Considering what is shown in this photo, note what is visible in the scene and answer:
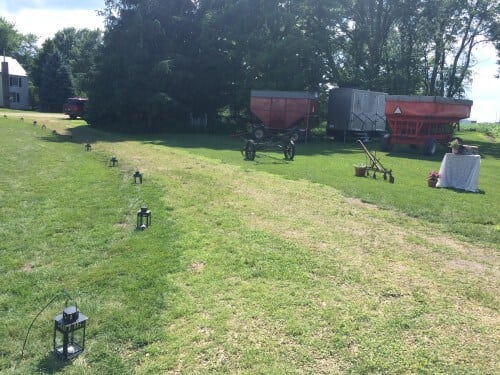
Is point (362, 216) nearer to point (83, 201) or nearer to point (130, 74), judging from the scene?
point (83, 201)

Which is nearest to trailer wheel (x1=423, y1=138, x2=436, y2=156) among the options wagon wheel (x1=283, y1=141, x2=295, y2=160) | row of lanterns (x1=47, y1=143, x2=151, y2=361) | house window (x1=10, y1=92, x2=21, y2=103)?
wagon wheel (x1=283, y1=141, x2=295, y2=160)

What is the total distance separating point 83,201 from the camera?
888 centimetres

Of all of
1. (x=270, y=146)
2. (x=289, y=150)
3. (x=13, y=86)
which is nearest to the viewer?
(x=289, y=150)

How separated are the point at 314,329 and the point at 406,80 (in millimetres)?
34561

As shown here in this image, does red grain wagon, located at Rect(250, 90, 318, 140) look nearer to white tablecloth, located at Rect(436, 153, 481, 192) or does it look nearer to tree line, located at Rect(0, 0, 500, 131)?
tree line, located at Rect(0, 0, 500, 131)

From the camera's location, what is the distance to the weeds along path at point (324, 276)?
13.1 feet

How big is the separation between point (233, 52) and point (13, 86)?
4664cm

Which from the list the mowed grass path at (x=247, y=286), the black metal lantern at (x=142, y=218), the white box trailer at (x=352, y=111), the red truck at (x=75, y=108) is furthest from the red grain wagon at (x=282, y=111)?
the red truck at (x=75, y=108)

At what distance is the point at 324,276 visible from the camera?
17.2 feet

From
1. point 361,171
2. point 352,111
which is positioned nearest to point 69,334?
point 361,171

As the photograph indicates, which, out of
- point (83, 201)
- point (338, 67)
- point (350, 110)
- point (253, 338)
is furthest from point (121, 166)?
point (338, 67)

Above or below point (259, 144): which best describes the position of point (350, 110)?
above

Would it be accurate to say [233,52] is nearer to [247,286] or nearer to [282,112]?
[282,112]

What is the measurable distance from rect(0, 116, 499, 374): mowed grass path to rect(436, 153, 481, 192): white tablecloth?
3814 millimetres
